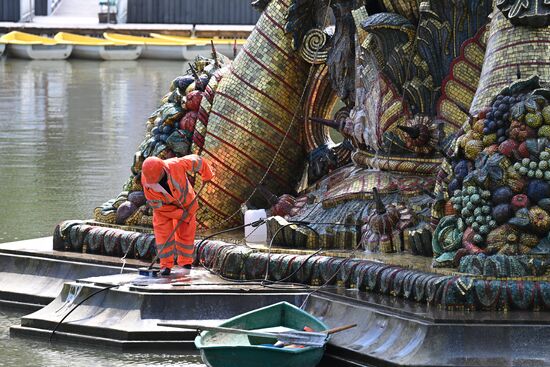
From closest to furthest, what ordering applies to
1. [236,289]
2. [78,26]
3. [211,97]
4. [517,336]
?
[517,336]
[236,289]
[211,97]
[78,26]

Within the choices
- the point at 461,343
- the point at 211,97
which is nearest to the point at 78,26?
the point at 211,97

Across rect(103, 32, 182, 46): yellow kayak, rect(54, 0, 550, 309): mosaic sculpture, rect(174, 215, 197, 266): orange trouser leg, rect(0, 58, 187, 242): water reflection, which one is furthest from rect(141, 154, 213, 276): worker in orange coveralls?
rect(103, 32, 182, 46): yellow kayak

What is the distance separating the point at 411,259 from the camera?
14.0 meters

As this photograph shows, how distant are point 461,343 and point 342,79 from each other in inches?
157

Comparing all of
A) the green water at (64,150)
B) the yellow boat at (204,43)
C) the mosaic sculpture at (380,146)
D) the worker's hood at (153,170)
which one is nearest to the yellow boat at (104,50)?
the yellow boat at (204,43)

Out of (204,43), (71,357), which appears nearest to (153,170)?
(71,357)

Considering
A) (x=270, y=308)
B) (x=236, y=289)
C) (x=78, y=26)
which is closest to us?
(x=270, y=308)

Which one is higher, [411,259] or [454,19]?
[454,19]

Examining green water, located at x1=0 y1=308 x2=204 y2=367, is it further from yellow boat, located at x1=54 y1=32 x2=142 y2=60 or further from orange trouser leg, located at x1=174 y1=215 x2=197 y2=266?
yellow boat, located at x1=54 y1=32 x2=142 y2=60

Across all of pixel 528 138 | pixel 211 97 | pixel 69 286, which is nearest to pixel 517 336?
pixel 528 138

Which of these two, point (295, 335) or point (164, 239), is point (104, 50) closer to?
point (164, 239)

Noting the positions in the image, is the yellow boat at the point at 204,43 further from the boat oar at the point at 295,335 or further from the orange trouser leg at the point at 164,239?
the boat oar at the point at 295,335

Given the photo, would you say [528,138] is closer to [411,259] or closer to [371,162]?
[411,259]

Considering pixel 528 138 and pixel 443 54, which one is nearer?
pixel 528 138
